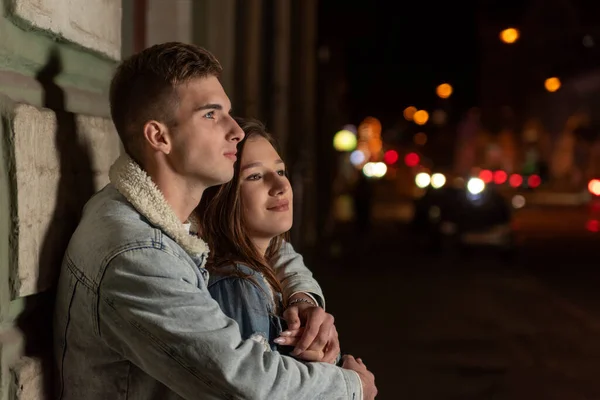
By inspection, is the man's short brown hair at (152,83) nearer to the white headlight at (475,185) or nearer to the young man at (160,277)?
the young man at (160,277)

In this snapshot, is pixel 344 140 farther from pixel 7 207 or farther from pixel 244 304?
pixel 7 207

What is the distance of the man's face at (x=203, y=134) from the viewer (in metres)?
2.23

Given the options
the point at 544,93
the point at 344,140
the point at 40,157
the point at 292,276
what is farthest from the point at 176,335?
the point at 544,93

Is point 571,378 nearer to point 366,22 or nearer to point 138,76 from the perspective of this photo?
point 138,76

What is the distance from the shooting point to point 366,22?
1975 cm

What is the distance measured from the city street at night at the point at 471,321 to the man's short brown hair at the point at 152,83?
464 cm

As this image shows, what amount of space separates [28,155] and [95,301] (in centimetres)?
41

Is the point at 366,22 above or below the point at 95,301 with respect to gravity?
above

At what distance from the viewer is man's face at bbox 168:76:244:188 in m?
2.23

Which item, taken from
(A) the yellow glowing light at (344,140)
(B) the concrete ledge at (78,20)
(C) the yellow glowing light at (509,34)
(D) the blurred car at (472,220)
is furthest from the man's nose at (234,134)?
(A) the yellow glowing light at (344,140)

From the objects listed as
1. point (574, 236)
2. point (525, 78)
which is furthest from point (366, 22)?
point (525, 78)

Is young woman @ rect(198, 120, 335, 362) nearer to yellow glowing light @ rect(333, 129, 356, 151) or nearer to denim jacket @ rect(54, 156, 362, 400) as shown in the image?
denim jacket @ rect(54, 156, 362, 400)

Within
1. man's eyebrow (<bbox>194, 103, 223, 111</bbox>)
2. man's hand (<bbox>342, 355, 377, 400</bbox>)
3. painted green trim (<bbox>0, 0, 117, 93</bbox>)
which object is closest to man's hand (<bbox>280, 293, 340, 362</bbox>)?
man's hand (<bbox>342, 355, 377, 400</bbox>)

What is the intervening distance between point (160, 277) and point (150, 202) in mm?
291
